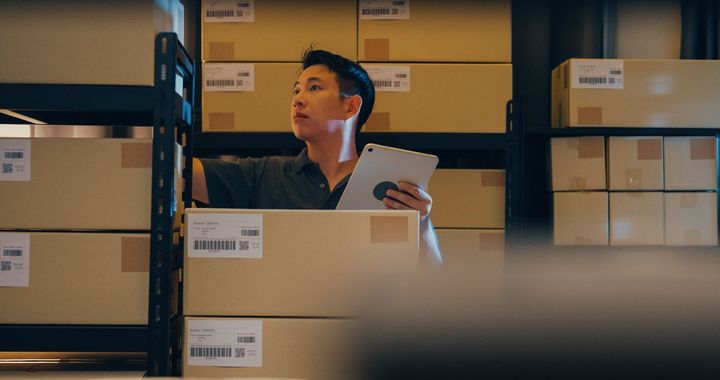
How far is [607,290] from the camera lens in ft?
0.93

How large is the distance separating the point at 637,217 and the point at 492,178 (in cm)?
54

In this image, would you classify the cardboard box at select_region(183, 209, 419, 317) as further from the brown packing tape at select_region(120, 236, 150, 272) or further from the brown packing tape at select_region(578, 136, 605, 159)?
the brown packing tape at select_region(578, 136, 605, 159)

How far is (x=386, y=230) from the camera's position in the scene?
938 mm

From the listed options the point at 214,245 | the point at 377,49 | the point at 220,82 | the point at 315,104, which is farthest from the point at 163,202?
the point at 377,49

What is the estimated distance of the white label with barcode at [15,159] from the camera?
Result: 1.02 m

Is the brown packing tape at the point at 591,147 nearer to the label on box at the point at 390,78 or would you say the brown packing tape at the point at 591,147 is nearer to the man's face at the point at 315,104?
the label on box at the point at 390,78

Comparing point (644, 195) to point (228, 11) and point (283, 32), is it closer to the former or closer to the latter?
point (283, 32)

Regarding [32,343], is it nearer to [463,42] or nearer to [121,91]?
[121,91]

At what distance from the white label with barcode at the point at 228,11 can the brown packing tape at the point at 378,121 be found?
1.61 feet

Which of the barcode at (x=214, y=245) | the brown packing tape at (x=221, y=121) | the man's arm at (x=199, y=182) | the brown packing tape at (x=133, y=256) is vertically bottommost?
the brown packing tape at (x=133, y=256)

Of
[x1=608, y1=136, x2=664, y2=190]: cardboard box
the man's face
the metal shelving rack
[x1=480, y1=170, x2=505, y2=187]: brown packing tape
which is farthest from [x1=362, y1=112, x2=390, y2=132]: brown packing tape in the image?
the metal shelving rack


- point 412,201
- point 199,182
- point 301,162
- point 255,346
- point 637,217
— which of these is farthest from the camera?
point 637,217

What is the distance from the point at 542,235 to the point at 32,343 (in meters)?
1.73

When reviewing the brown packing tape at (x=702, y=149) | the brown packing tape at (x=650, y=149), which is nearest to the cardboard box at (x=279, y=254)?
the brown packing tape at (x=650, y=149)
